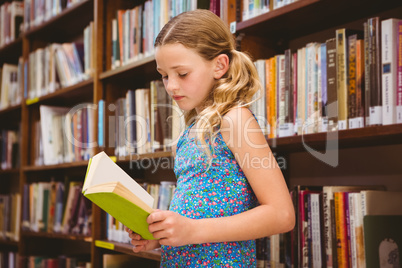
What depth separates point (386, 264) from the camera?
1223 millimetres

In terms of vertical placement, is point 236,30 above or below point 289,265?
above

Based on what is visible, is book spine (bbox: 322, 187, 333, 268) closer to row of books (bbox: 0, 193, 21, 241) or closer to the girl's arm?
the girl's arm

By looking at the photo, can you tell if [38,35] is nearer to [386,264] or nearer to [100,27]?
[100,27]

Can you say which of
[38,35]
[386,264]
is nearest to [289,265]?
[386,264]

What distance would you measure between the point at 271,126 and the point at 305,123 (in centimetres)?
14

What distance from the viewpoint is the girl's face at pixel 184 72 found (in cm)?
112

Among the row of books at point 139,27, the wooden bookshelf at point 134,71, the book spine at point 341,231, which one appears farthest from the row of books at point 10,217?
the book spine at point 341,231

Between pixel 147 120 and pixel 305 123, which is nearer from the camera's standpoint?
pixel 305 123

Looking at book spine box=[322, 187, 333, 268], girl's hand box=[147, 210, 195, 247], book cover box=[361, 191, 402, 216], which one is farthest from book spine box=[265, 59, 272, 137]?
girl's hand box=[147, 210, 195, 247]

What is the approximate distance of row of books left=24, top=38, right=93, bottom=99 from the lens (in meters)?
2.59

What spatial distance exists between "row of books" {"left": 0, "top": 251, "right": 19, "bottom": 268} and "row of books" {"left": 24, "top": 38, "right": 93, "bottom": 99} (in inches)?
41.7

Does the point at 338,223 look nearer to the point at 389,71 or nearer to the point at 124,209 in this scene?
the point at 389,71

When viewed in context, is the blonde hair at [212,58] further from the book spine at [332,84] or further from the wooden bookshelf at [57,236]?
the wooden bookshelf at [57,236]

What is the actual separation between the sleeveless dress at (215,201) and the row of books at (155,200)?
2.40ft
